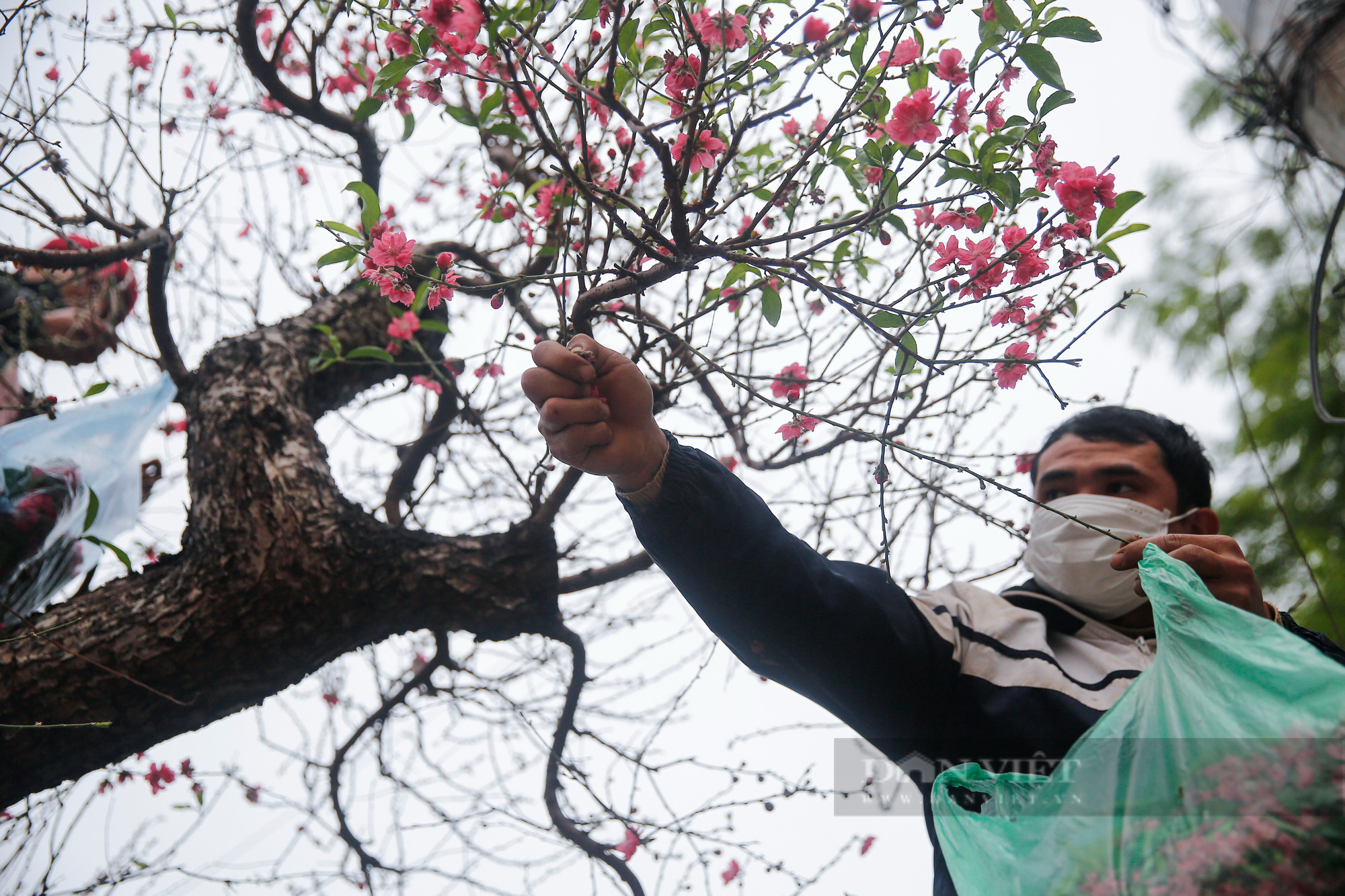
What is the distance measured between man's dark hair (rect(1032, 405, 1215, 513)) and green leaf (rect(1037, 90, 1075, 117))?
1010 mm

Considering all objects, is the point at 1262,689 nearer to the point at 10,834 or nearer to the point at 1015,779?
the point at 1015,779

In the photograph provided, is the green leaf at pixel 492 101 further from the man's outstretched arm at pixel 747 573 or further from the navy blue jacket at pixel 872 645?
the navy blue jacket at pixel 872 645

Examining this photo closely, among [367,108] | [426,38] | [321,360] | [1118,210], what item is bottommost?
[1118,210]

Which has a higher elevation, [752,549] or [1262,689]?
[752,549]

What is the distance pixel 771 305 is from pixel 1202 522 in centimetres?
132

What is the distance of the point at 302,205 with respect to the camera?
8.29 feet

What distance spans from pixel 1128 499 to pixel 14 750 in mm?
2530

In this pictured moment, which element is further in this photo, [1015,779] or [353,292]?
[353,292]

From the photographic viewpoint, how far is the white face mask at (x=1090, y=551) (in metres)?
1.57

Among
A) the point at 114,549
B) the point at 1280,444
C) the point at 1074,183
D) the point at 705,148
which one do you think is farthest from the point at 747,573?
the point at 1280,444

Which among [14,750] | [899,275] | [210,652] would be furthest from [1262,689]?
[14,750]

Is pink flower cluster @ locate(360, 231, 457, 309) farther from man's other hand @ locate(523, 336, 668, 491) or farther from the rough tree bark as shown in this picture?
the rough tree bark

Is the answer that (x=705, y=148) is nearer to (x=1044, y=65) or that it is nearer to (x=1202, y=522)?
(x=1044, y=65)

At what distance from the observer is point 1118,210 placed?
1295 mm
